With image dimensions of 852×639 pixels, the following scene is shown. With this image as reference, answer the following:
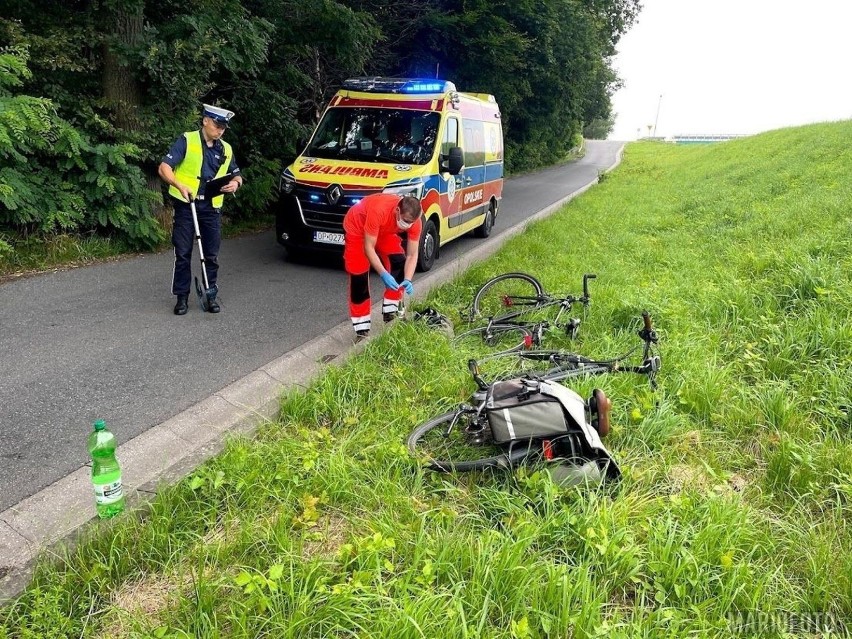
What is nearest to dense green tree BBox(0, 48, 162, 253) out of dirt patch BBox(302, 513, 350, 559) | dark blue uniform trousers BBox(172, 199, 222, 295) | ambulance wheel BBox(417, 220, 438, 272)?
dark blue uniform trousers BBox(172, 199, 222, 295)

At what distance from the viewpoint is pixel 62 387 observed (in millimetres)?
3988

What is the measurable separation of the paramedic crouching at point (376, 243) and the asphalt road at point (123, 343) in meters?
0.70

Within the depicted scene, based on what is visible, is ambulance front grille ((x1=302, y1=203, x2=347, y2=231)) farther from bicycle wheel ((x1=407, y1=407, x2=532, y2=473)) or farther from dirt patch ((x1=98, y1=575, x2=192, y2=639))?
dirt patch ((x1=98, y1=575, x2=192, y2=639))

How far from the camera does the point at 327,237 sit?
7.41 metres

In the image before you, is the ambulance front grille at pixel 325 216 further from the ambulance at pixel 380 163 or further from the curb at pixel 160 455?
the curb at pixel 160 455

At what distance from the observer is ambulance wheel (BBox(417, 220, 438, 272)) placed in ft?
25.7

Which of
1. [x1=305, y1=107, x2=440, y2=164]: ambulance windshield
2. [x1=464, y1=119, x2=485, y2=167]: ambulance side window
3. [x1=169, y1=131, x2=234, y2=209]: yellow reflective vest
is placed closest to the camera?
[x1=169, y1=131, x2=234, y2=209]: yellow reflective vest

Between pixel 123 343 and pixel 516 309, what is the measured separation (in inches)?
140

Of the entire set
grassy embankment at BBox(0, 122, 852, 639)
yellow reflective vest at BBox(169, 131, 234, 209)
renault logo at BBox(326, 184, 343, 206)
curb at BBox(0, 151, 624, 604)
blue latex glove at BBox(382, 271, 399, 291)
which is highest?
yellow reflective vest at BBox(169, 131, 234, 209)

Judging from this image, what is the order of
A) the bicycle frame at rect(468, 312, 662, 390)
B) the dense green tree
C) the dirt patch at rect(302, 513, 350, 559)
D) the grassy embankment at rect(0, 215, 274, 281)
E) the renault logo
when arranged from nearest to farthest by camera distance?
the dirt patch at rect(302, 513, 350, 559)
the bicycle frame at rect(468, 312, 662, 390)
the dense green tree
the grassy embankment at rect(0, 215, 274, 281)
the renault logo

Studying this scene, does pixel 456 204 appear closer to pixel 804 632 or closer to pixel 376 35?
pixel 376 35

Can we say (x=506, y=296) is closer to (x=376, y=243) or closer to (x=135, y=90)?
(x=376, y=243)

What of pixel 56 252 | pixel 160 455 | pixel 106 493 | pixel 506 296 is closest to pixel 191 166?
pixel 56 252

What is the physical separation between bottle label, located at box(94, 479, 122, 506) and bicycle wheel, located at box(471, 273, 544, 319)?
357 cm
